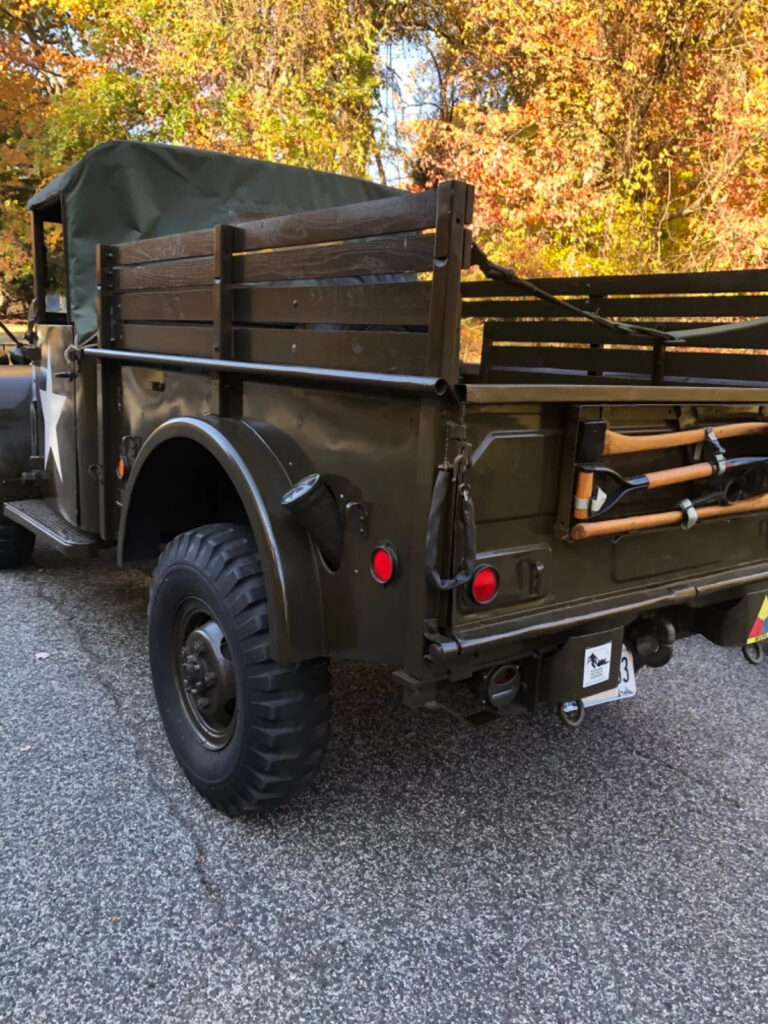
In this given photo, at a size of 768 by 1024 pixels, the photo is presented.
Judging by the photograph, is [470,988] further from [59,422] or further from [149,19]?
[149,19]

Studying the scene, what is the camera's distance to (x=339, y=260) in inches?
90.7

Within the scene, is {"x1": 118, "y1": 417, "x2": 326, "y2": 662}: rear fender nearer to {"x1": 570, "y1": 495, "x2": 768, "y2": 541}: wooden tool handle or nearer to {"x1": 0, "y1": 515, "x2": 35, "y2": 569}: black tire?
{"x1": 570, "y1": 495, "x2": 768, "y2": 541}: wooden tool handle

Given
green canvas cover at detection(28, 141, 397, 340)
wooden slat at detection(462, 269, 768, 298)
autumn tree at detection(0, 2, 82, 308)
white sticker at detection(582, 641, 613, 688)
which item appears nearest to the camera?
white sticker at detection(582, 641, 613, 688)

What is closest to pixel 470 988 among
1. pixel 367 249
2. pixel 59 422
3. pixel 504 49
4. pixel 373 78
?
pixel 367 249

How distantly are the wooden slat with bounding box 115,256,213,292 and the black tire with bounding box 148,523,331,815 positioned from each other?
89 centimetres

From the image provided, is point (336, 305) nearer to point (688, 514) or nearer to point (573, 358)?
point (688, 514)

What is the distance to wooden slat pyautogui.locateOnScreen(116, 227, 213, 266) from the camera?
2854 mm

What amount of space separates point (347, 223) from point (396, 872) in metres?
1.92

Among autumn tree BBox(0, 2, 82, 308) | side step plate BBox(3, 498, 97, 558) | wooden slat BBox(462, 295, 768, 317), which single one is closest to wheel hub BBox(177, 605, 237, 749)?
side step plate BBox(3, 498, 97, 558)

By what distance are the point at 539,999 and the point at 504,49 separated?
36.5ft

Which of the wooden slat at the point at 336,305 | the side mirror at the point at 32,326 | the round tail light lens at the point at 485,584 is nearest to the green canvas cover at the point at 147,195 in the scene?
the side mirror at the point at 32,326

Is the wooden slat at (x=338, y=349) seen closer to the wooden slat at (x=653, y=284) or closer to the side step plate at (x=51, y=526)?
the wooden slat at (x=653, y=284)

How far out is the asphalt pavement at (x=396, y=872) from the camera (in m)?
2.07

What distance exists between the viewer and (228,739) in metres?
2.73
